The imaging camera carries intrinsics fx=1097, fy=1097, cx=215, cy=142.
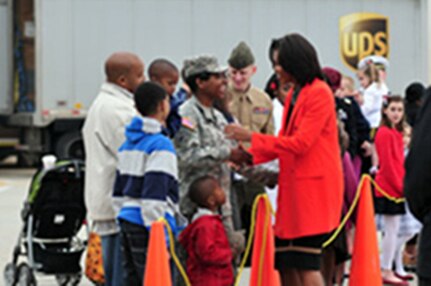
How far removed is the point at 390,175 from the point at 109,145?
362cm

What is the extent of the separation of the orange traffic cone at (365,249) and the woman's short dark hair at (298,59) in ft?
6.39

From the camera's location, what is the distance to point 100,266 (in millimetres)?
7672

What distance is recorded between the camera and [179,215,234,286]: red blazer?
7.39 m

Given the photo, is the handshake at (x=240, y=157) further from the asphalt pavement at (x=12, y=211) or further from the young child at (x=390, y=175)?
the young child at (x=390, y=175)

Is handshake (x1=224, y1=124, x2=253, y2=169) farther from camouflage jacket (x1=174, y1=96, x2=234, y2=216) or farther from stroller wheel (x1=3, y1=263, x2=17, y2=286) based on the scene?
stroller wheel (x1=3, y1=263, x2=17, y2=286)

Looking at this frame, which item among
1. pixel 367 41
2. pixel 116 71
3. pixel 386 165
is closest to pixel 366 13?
pixel 367 41

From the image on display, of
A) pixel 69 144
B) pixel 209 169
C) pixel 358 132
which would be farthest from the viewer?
pixel 69 144

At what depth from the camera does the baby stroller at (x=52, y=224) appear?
8711 millimetres

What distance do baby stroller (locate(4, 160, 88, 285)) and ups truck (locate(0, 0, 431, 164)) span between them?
1251 centimetres

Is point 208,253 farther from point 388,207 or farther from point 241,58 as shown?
point 388,207

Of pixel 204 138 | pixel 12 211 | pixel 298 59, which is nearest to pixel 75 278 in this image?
pixel 204 138

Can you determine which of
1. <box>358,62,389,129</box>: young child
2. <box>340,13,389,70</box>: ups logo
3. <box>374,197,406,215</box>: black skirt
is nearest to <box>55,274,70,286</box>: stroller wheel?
<box>374,197,406,215</box>: black skirt

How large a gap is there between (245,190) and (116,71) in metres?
1.90

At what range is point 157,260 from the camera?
260 inches
